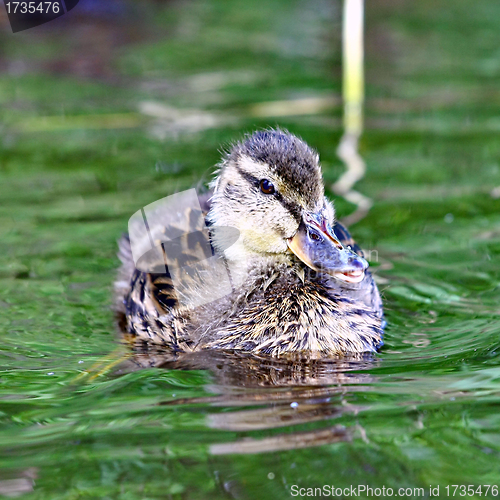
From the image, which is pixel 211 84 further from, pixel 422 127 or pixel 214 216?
pixel 214 216

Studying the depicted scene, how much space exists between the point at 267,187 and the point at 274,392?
1.33 metres

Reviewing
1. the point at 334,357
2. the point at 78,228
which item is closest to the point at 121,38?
the point at 78,228

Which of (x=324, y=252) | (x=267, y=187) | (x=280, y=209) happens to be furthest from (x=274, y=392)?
(x=267, y=187)

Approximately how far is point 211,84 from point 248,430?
8.13 metres

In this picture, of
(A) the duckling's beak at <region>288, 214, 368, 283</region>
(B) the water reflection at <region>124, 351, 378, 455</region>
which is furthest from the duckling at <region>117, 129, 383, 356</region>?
(B) the water reflection at <region>124, 351, 378, 455</region>

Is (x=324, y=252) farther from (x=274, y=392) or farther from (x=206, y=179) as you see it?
(x=206, y=179)

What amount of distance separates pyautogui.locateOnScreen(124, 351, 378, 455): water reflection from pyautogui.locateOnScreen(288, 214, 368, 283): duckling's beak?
0.56 m

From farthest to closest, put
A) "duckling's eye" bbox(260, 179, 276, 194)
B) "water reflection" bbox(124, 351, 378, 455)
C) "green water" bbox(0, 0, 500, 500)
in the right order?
"duckling's eye" bbox(260, 179, 276, 194) → "water reflection" bbox(124, 351, 378, 455) → "green water" bbox(0, 0, 500, 500)

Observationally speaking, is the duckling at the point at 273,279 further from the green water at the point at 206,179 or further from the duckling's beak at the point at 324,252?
the green water at the point at 206,179

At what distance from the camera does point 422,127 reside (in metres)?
9.97

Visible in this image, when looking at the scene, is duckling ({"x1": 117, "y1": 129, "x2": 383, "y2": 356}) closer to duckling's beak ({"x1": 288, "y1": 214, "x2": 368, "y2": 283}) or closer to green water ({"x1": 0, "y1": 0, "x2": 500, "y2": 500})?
duckling's beak ({"x1": 288, "y1": 214, "x2": 368, "y2": 283})

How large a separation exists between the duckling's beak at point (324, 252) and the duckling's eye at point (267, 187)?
28 centimetres

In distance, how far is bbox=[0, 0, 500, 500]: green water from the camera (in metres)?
3.98

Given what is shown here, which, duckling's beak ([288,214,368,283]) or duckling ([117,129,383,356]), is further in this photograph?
duckling ([117,129,383,356])
